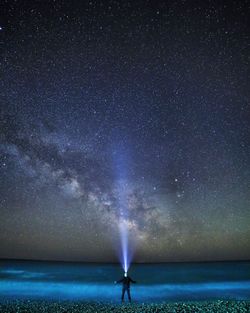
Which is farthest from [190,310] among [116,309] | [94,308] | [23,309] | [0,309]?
[0,309]

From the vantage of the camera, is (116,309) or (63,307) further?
(63,307)

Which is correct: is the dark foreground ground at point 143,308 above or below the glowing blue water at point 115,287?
below

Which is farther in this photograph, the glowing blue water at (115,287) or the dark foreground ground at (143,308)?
the glowing blue water at (115,287)

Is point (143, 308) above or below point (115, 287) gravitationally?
below

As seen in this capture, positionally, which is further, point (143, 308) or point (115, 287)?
point (115, 287)

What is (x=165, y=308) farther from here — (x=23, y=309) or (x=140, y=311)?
(x=23, y=309)

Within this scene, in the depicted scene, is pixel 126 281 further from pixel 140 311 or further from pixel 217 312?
pixel 217 312

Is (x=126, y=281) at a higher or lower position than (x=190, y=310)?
higher

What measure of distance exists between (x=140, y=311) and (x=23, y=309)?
433 centimetres

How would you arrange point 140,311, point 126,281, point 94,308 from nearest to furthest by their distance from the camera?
1. point 140,311
2. point 94,308
3. point 126,281

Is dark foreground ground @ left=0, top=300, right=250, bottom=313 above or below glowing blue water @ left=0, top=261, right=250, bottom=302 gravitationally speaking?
below

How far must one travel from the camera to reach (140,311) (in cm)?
1190

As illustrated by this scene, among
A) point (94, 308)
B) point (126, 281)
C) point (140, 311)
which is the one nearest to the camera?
point (140, 311)

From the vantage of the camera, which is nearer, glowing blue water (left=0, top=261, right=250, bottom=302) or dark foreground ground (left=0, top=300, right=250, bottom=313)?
dark foreground ground (left=0, top=300, right=250, bottom=313)
